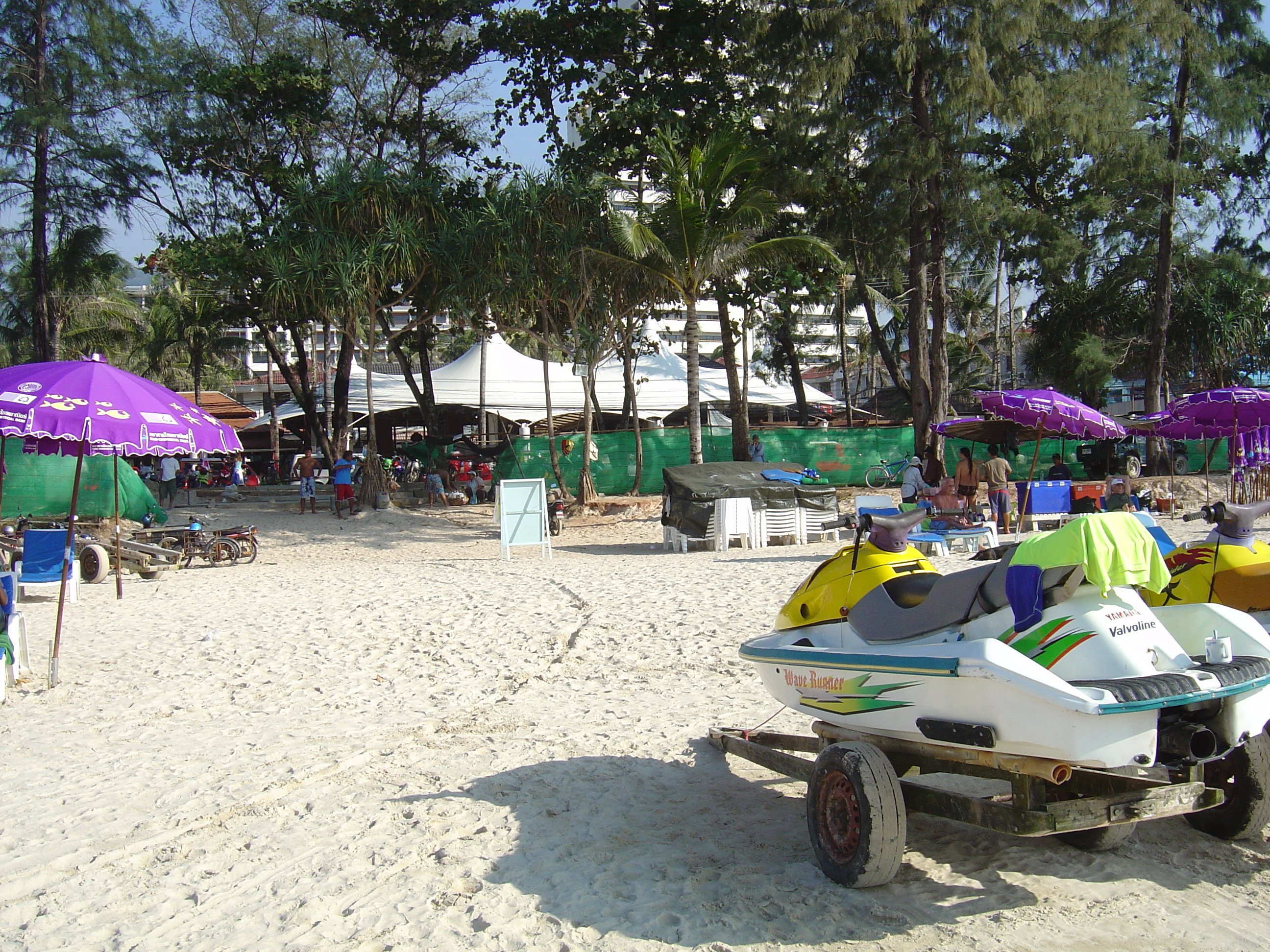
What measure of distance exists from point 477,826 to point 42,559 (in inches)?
395

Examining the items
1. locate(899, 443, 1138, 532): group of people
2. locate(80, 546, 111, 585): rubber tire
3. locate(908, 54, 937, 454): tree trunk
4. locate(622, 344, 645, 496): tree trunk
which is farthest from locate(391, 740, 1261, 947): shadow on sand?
locate(622, 344, 645, 496): tree trunk

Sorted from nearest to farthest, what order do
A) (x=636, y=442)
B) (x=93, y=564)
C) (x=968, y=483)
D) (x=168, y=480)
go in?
(x=93, y=564) < (x=968, y=483) < (x=636, y=442) < (x=168, y=480)

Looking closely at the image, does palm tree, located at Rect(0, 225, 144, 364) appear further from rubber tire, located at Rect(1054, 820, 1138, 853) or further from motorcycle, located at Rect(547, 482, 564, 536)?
rubber tire, located at Rect(1054, 820, 1138, 853)

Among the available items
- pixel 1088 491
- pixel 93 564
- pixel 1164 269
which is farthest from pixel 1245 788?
pixel 1164 269

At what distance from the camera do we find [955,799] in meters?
3.38

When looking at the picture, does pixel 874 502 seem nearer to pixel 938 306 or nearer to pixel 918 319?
pixel 938 306

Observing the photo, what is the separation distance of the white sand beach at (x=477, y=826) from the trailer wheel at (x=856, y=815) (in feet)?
0.39

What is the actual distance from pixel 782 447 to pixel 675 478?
9116 mm

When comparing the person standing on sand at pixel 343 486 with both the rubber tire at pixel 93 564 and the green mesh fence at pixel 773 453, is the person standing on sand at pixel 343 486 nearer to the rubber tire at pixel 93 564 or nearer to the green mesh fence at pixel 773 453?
the green mesh fence at pixel 773 453

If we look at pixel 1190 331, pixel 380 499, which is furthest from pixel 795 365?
pixel 380 499

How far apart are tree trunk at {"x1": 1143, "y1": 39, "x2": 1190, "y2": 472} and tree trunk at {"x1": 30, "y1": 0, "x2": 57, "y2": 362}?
83.8 ft

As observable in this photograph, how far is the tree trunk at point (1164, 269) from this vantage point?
21.8 m

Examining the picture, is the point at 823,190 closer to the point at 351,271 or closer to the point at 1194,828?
the point at 351,271

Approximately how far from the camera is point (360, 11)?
76.7 ft
